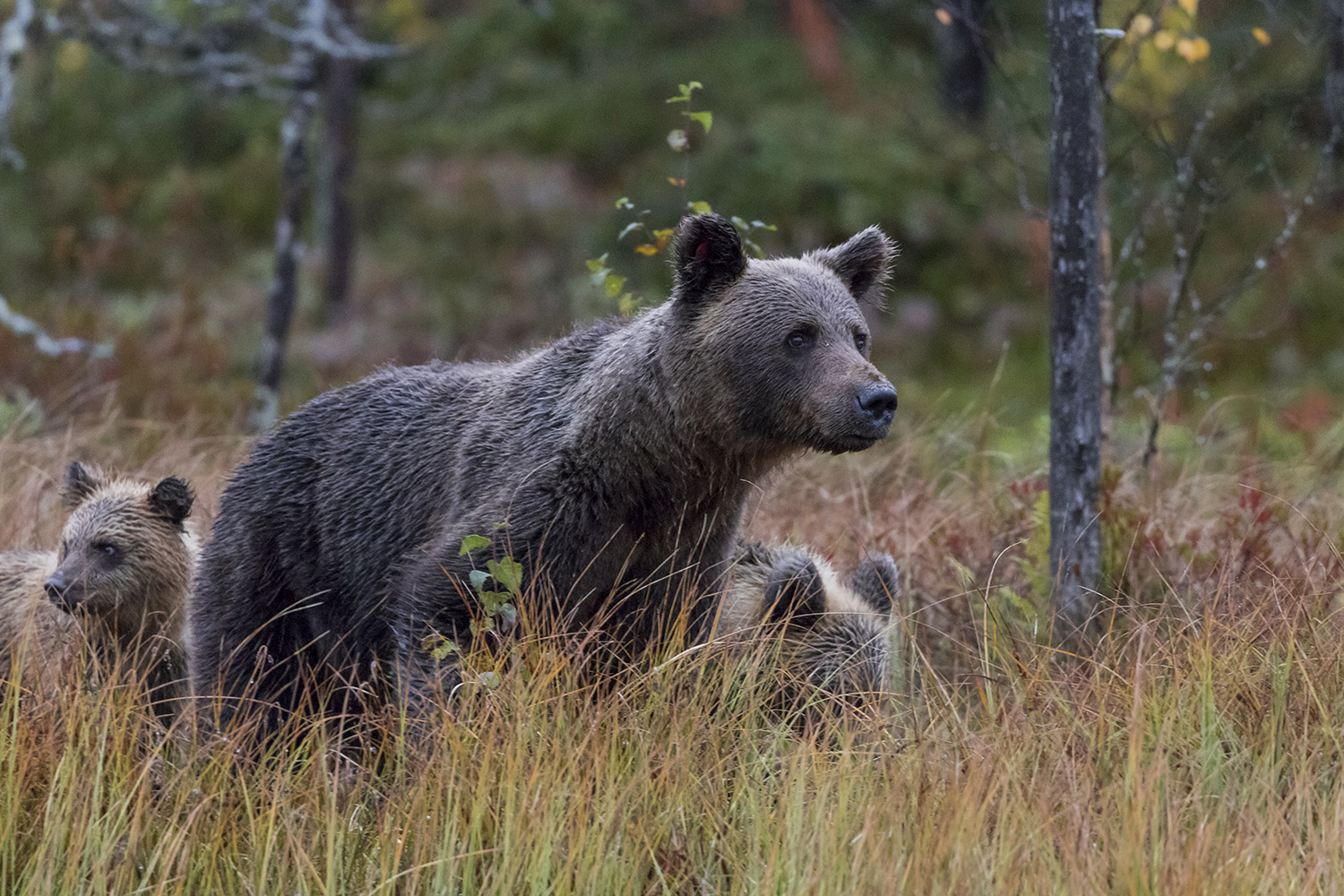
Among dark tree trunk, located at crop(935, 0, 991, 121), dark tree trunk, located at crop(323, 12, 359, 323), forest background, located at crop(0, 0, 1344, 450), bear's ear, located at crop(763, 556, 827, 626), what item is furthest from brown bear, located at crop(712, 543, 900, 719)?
dark tree trunk, located at crop(323, 12, 359, 323)

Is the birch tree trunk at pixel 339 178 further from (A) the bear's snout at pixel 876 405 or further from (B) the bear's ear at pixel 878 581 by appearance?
(A) the bear's snout at pixel 876 405

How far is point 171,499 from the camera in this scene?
5.85 meters

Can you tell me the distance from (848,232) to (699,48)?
17.0 feet

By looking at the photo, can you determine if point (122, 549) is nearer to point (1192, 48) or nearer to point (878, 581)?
point (878, 581)

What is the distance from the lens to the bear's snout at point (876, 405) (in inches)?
176

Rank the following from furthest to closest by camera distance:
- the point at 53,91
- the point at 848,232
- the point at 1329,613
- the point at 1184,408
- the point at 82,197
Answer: the point at 53,91, the point at 82,197, the point at 848,232, the point at 1184,408, the point at 1329,613

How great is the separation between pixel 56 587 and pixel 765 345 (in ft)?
9.10

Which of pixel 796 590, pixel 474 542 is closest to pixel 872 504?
pixel 796 590

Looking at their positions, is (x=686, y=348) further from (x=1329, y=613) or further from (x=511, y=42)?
(x=511, y=42)

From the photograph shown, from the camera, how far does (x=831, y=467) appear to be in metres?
7.79

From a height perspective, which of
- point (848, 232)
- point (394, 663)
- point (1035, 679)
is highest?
point (1035, 679)

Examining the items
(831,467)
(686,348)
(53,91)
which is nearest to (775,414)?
(686,348)

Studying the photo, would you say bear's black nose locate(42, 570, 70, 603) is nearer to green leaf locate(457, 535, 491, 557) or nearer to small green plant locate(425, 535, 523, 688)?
small green plant locate(425, 535, 523, 688)

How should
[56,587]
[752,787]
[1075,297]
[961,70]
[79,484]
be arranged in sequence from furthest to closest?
1. [961,70]
2. [79,484]
3. [1075,297]
4. [56,587]
5. [752,787]
